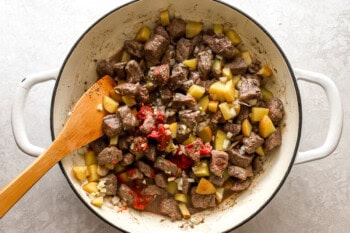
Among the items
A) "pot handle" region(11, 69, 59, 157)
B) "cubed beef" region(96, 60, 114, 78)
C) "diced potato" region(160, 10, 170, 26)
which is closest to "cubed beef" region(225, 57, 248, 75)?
"diced potato" region(160, 10, 170, 26)

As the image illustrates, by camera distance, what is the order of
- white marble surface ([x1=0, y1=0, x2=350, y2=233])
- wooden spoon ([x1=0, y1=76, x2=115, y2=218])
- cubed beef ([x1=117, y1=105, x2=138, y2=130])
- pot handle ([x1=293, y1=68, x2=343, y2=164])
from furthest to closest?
white marble surface ([x1=0, y1=0, x2=350, y2=233]) → cubed beef ([x1=117, y1=105, x2=138, y2=130]) → pot handle ([x1=293, y1=68, x2=343, y2=164]) → wooden spoon ([x1=0, y1=76, x2=115, y2=218])

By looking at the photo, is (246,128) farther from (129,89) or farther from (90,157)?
(90,157)

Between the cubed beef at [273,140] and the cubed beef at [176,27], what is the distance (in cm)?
67

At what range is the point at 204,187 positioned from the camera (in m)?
2.53

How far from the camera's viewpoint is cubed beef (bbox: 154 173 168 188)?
2541 mm

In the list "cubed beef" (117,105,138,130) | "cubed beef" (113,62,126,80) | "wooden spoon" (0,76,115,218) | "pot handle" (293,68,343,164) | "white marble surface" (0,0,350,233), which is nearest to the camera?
"wooden spoon" (0,76,115,218)

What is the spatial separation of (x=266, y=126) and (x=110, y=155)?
2.50ft

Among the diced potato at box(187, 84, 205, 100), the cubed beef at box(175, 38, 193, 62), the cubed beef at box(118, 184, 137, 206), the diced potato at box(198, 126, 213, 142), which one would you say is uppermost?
the cubed beef at box(175, 38, 193, 62)

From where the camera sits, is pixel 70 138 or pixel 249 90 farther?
pixel 249 90

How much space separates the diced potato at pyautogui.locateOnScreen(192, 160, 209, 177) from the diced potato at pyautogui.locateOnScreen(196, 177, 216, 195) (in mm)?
31

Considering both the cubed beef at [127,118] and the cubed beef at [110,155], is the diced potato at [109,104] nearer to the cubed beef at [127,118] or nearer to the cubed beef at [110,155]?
the cubed beef at [127,118]

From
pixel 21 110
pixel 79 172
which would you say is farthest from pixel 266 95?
pixel 21 110

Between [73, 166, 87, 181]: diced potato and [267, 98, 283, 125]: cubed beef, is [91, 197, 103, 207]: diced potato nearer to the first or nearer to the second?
[73, 166, 87, 181]: diced potato

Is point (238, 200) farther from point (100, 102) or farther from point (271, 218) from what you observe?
point (100, 102)
